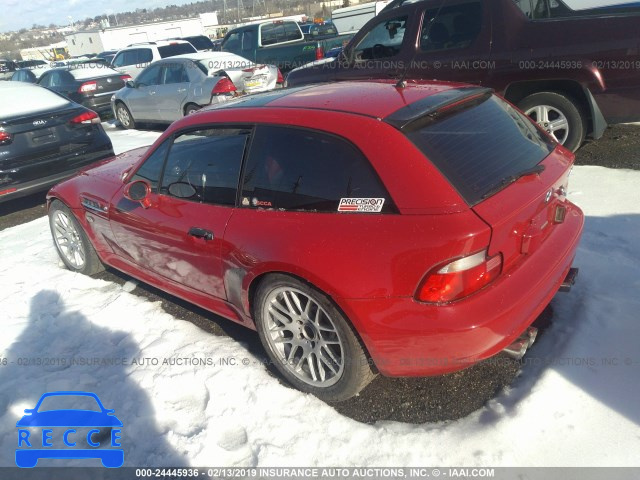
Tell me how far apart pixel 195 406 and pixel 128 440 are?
0.38 meters

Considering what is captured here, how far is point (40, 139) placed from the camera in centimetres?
632

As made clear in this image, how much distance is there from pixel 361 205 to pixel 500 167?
761mm

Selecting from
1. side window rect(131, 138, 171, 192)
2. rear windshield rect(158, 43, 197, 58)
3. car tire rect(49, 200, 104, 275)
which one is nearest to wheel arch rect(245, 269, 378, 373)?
side window rect(131, 138, 171, 192)

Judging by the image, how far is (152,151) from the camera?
11.9 feet

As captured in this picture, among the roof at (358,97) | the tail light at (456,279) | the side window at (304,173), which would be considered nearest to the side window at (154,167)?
the roof at (358,97)

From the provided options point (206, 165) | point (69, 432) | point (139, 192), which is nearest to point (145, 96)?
point (139, 192)

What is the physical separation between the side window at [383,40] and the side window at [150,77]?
576 centimetres

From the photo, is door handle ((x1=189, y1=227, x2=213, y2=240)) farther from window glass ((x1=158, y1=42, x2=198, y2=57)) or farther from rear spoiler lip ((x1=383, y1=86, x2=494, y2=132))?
window glass ((x1=158, y1=42, x2=198, y2=57))

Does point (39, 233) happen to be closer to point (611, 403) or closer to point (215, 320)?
point (215, 320)

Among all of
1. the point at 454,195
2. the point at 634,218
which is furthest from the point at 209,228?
the point at 634,218

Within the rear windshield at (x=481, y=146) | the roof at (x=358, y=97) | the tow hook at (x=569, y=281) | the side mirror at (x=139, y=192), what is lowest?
the tow hook at (x=569, y=281)

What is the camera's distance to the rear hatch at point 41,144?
606cm

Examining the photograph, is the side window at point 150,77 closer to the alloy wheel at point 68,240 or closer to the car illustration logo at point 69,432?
the alloy wheel at point 68,240

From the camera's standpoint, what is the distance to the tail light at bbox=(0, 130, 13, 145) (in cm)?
599
